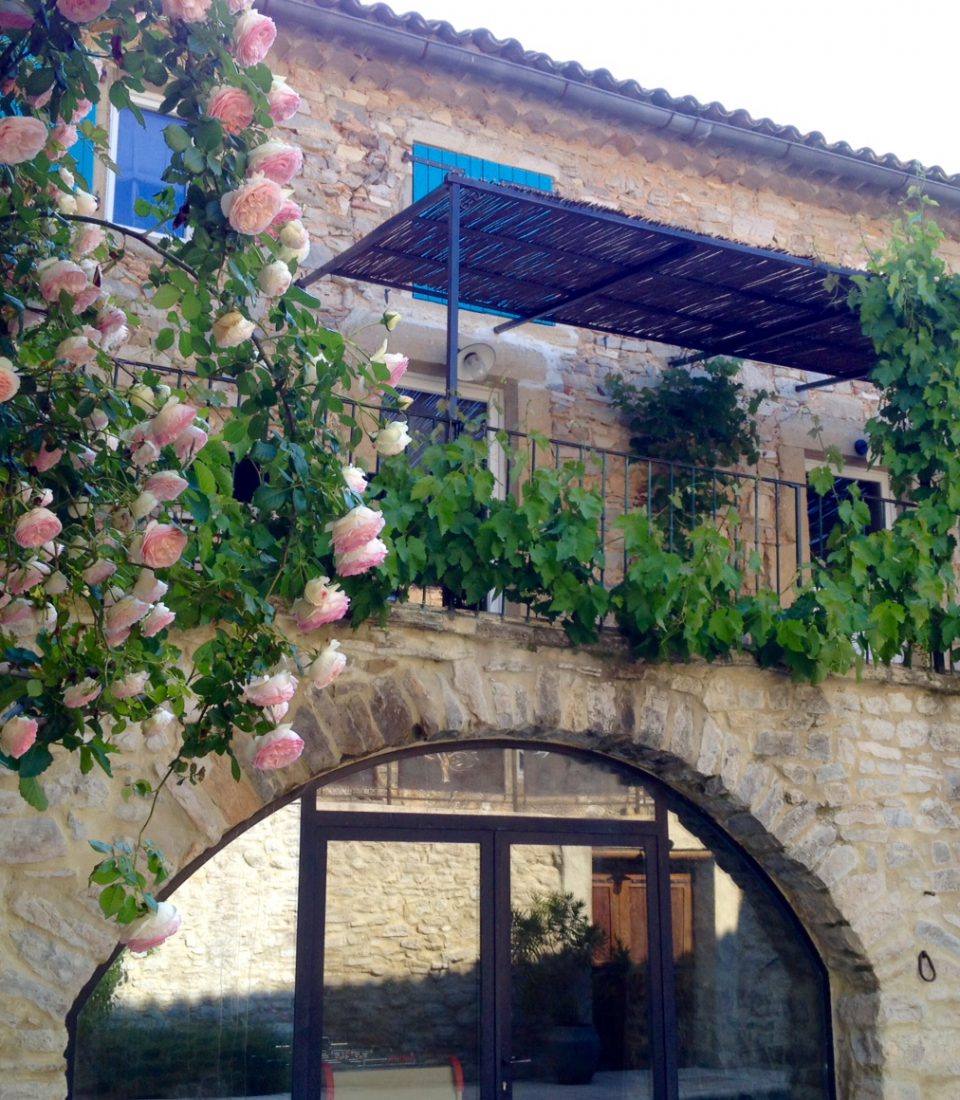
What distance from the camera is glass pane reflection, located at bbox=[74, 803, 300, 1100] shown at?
559 cm

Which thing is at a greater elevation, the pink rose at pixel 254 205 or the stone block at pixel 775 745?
the pink rose at pixel 254 205

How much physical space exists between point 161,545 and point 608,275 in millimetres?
4949

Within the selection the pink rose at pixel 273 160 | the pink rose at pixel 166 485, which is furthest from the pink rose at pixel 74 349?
the pink rose at pixel 273 160

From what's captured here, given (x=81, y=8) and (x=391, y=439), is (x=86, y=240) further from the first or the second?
(x=391, y=439)

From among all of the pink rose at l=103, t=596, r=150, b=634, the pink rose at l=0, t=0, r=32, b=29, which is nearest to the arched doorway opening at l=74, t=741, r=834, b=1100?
the pink rose at l=103, t=596, r=150, b=634

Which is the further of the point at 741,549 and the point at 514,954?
the point at 741,549

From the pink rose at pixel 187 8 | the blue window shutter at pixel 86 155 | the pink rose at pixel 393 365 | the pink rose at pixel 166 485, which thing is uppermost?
the blue window shutter at pixel 86 155

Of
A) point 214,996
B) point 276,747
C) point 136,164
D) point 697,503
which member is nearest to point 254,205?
point 276,747

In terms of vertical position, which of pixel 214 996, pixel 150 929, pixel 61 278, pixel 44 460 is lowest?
pixel 214 996

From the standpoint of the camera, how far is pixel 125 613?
338 cm

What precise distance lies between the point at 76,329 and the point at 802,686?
4474 mm

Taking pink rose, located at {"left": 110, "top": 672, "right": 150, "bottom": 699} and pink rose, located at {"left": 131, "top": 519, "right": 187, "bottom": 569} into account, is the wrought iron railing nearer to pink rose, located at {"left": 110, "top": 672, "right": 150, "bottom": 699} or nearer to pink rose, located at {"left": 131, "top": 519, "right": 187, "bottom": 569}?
pink rose, located at {"left": 110, "top": 672, "right": 150, "bottom": 699}

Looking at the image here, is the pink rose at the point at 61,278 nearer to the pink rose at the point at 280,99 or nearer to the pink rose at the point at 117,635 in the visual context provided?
the pink rose at the point at 280,99

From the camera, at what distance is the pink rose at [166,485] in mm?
3414
